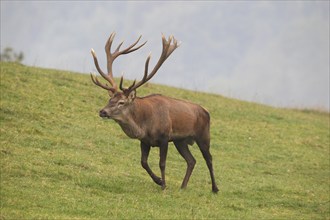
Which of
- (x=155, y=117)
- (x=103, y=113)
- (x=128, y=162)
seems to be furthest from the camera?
(x=128, y=162)

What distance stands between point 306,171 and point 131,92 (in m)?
10.2

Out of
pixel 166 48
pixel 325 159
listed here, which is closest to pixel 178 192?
pixel 166 48

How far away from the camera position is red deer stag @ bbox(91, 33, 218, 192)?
1521cm

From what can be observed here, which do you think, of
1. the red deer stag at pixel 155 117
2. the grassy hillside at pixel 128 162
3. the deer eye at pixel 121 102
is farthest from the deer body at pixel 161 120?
the grassy hillside at pixel 128 162

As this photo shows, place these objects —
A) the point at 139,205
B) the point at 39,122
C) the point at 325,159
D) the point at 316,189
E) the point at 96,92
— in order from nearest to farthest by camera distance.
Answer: the point at 139,205 → the point at 316,189 → the point at 39,122 → the point at 325,159 → the point at 96,92

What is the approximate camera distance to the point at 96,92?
28.8 metres

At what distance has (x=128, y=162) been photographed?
1955cm

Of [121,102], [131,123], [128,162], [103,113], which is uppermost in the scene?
[121,102]

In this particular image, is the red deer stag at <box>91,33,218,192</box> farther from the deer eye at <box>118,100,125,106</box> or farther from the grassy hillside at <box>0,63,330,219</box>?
the grassy hillside at <box>0,63,330,219</box>

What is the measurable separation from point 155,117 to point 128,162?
13.6ft

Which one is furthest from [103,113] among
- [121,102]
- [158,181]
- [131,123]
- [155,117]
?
[158,181]

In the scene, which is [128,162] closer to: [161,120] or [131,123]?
[161,120]

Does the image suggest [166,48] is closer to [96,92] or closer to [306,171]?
[306,171]

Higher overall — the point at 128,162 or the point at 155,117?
the point at 155,117
